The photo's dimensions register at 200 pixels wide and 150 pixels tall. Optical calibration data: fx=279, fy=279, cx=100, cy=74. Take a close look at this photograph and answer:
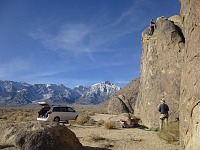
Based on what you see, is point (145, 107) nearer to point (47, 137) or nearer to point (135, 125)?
point (135, 125)

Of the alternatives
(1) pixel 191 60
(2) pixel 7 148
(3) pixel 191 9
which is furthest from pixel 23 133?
(3) pixel 191 9

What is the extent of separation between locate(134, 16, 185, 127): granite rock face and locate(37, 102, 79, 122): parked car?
696 cm

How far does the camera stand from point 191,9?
9.27 m

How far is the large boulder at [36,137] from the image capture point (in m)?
8.35

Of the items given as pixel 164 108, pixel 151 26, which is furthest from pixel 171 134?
pixel 151 26

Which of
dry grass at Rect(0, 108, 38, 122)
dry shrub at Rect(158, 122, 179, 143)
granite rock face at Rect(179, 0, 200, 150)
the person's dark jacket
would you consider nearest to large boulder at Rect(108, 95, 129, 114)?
dry grass at Rect(0, 108, 38, 122)

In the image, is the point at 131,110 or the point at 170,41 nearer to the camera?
the point at 170,41

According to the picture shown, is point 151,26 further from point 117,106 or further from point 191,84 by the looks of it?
point 117,106

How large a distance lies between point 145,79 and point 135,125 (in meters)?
3.75

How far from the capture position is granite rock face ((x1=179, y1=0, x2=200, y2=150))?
7715mm

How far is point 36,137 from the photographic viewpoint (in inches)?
337

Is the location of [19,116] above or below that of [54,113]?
below

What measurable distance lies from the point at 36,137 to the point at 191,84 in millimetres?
4951

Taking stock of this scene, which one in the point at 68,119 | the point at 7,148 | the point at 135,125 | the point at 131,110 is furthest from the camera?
the point at 131,110
